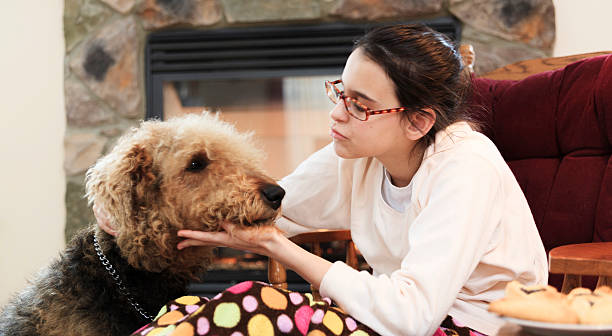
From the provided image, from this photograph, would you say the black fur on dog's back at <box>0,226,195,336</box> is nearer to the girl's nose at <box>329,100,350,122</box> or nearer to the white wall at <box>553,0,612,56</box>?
the girl's nose at <box>329,100,350,122</box>

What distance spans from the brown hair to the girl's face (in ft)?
0.06

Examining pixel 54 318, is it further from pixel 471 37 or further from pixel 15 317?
pixel 471 37

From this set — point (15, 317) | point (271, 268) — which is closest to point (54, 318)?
point (15, 317)

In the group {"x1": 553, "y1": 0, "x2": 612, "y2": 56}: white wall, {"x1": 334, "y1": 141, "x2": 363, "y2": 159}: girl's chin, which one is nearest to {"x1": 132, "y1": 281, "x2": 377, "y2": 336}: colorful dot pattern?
{"x1": 334, "y1": 141, "x2": 363, "y2": 159}: girl's chin

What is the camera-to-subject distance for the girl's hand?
1.14m

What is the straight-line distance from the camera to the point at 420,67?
1.23 meters

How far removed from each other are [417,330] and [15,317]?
0.84 meters

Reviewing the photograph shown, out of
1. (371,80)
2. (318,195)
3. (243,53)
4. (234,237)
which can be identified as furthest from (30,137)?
(371,80)

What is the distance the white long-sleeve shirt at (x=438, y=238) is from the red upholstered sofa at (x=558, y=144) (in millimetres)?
293

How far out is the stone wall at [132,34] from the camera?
2807mm

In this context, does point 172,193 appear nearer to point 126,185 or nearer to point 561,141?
point 126,185

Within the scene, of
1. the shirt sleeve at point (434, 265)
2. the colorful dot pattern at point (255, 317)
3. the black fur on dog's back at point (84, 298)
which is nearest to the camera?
the colorful dot pattern at point (255, 317)

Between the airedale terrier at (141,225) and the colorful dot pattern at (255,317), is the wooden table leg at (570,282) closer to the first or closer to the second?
the colorful dot pattern at (255,317)

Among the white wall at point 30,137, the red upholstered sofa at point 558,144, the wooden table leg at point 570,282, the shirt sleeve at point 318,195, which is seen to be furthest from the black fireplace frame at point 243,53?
the wooden table leg at point 570,282
